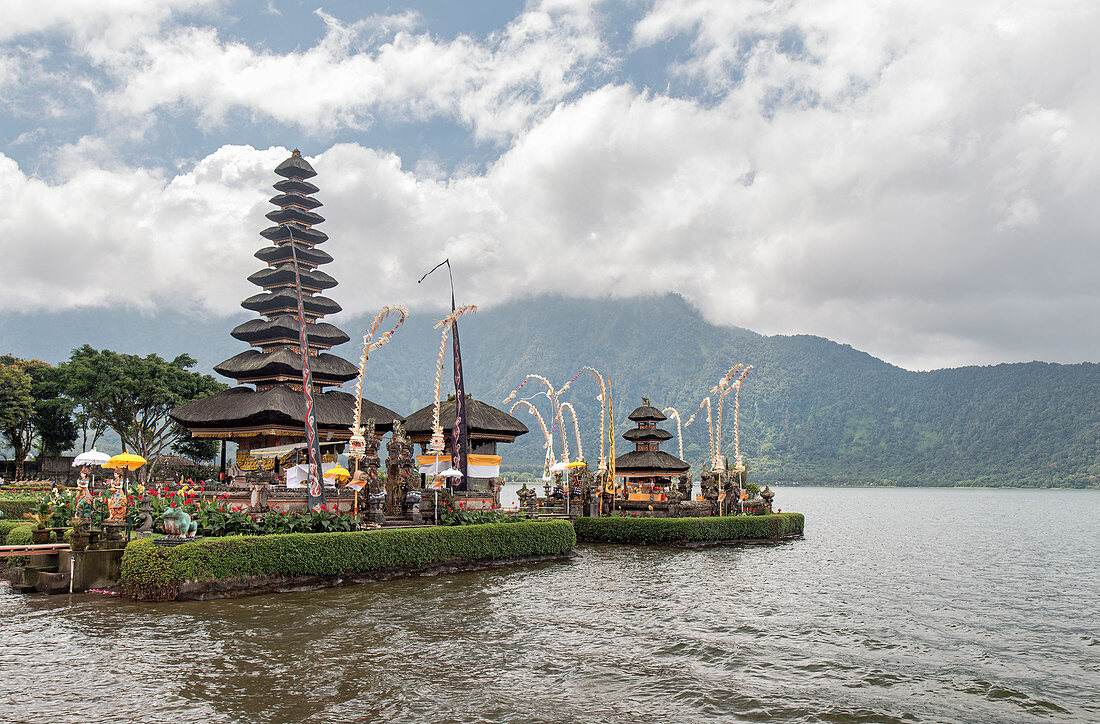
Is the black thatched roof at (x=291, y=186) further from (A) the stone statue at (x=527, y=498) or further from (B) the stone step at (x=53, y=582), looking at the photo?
(B) the stone step at (x=53, y=582)

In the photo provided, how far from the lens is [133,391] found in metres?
59.8

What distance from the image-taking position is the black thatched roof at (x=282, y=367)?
4922cm

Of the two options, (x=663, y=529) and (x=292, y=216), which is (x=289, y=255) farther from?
(x=663, y=529)

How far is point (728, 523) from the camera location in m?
47.3

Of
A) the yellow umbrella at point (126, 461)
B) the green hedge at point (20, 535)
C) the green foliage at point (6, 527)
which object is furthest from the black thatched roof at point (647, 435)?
the green hedge at point (20, 535)

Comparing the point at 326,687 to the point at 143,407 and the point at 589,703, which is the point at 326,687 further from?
the point at 143,407

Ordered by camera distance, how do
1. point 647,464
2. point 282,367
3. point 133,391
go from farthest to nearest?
1. point 647,464
2. point 133,391
3. point 282,367

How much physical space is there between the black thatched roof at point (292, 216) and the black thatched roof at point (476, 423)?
18.5 metres

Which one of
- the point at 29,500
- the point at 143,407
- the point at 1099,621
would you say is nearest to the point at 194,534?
the point at 29,500

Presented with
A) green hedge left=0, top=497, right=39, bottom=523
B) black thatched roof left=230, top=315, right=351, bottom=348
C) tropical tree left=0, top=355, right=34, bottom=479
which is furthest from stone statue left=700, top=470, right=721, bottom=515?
tropical tree left=0, top=355, right=34, bottom=479

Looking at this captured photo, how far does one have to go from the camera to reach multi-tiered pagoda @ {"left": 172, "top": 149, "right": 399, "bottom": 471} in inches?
1798

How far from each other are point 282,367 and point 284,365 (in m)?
0.32

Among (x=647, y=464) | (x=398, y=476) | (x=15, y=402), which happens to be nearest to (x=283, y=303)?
(x=15, y=402)

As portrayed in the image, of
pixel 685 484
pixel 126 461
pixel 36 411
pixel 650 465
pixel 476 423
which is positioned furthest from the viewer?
pixel 36 411
